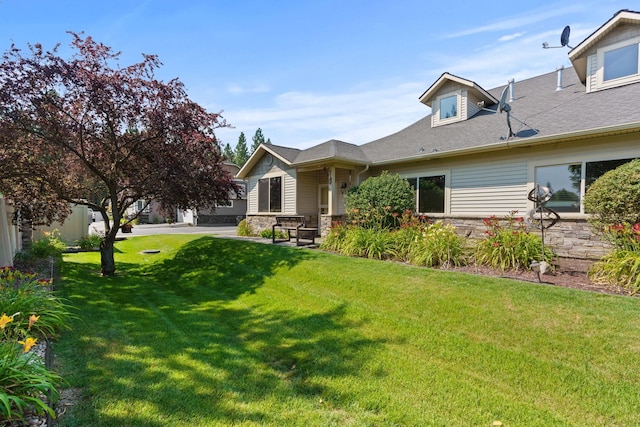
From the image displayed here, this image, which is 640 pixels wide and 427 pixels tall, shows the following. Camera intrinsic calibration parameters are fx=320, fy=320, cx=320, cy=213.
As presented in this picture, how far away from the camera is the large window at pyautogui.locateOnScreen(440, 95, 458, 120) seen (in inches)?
498

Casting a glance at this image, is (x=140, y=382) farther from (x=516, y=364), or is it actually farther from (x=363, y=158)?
(x=363, y=158)

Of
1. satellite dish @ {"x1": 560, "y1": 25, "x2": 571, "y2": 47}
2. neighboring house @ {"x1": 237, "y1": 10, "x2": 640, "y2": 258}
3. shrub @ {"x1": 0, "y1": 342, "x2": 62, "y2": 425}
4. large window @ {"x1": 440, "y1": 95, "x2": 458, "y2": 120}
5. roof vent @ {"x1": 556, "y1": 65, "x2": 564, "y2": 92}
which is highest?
satellite dish @ {"x1": 560, "y1": 25, "x2": 571, "y2": 47}

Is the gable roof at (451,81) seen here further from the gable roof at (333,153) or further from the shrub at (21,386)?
the shrub at (21,386)

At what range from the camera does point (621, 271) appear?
515 cm

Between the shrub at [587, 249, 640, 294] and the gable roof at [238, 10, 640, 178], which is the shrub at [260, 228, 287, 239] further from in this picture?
the shrub at [587, 249, 640, 294]

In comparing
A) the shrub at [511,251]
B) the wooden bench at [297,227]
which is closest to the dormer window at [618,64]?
the shrub at [511,251]

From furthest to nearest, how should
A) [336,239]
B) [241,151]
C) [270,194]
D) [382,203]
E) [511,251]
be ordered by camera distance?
1. [241,151]
2. [270,194]
3. [382,203]
4. [336,239]
5. [511,251]

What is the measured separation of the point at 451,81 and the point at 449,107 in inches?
38.0

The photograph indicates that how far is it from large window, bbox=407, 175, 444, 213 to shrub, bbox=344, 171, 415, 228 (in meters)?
1.67

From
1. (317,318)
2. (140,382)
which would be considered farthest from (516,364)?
(140,382)

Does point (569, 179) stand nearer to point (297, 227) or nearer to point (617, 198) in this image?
point (617, 198)

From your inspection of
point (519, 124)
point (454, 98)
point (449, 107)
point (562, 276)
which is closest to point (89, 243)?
point (449, 107)

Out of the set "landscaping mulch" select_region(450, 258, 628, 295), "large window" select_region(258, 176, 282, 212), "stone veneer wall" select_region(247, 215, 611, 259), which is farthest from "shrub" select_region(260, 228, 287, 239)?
"stone veneer wall" select_region(247, 215, 611, 259)

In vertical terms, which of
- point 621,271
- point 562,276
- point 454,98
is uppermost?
point 454,98
